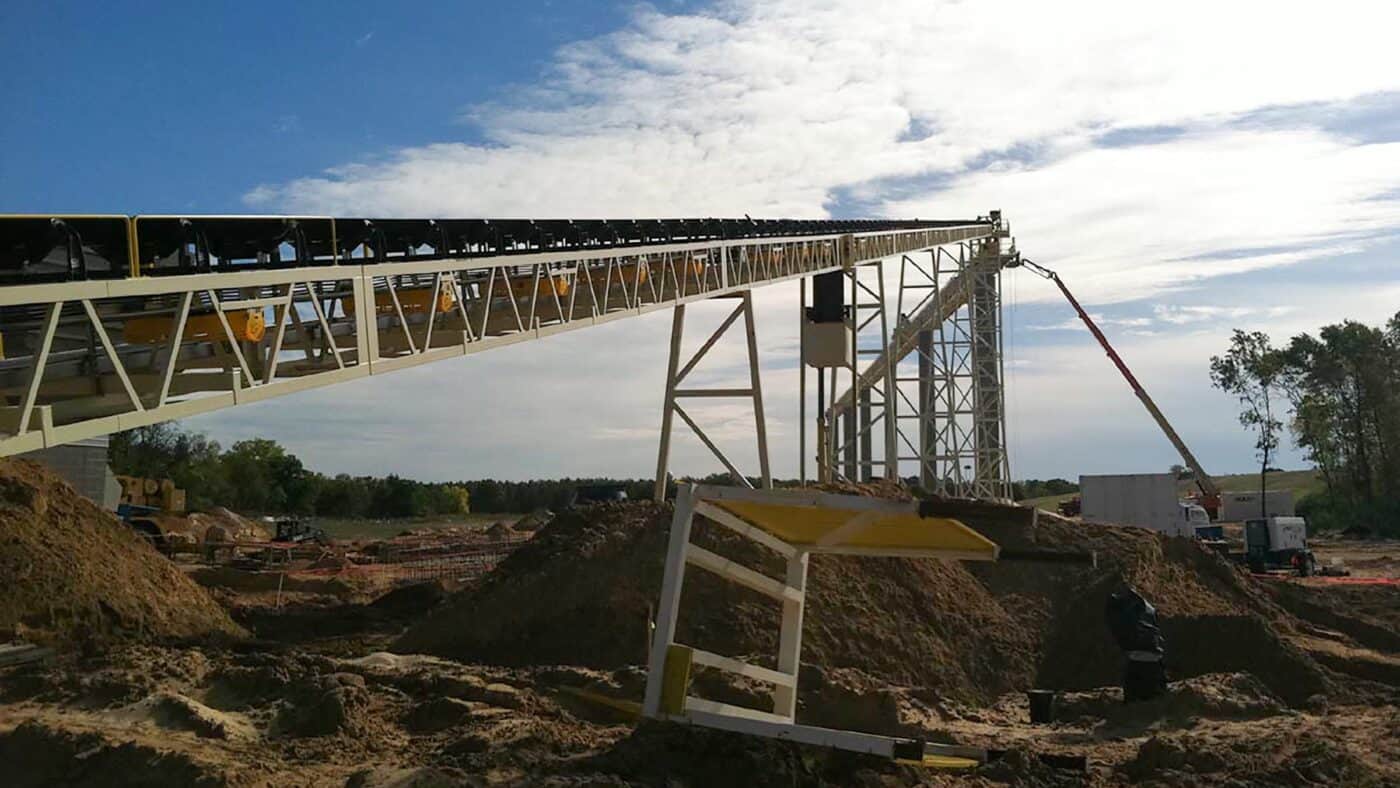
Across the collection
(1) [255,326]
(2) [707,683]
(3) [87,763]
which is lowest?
(3) [87,763]

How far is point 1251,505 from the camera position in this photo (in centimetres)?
5369

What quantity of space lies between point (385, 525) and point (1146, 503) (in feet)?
147

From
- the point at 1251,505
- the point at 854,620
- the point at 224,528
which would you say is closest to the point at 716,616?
the point at 854,620

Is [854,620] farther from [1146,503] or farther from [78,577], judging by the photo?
[1146,503]

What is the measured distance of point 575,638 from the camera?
15.8m

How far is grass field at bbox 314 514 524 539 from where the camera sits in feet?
187

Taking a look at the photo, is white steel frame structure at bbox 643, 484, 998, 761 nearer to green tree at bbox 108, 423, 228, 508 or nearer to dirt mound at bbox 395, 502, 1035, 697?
dirt mound at bbox 395, 502, 1035, 697

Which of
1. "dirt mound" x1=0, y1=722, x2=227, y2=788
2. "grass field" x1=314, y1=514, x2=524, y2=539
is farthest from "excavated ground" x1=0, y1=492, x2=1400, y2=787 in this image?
"grass field" x1=314, y1=514, x2=524, y2=539

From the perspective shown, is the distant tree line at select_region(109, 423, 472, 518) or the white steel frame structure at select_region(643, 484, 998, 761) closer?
the white steel frame structure at select_region(643, 484, 998, 761)

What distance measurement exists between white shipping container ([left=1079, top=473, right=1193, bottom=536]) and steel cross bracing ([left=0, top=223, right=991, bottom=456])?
866 inches

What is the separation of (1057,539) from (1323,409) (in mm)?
48535

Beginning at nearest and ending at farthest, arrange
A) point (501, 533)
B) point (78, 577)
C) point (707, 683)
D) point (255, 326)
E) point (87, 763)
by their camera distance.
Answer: point (87, 763) → point (255, 326) → point (707, 683) → point (78, 577) → point (501, 533)

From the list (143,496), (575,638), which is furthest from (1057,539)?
(143,496)

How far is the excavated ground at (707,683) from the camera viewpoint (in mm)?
9797
